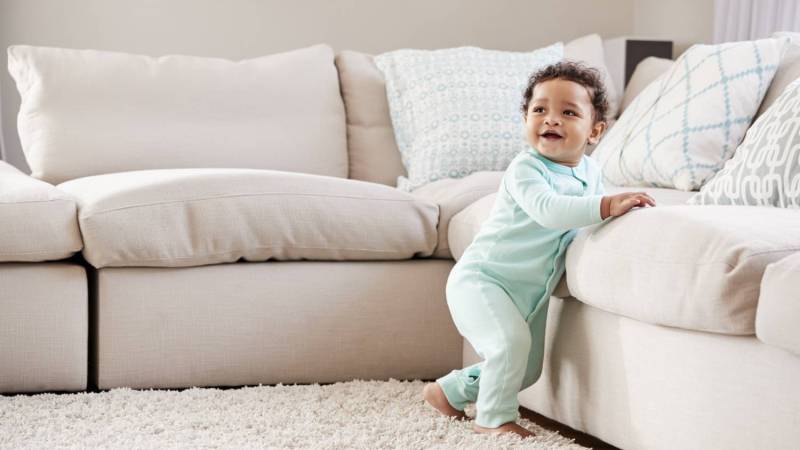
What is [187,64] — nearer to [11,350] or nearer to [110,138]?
[110,138]

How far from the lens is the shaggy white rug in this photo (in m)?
1.71

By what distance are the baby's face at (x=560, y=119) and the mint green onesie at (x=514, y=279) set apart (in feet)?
0.10

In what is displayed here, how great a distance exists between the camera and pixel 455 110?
2881 millimetres

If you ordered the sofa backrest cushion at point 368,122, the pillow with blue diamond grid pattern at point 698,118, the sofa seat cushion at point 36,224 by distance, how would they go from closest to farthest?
the sofa seat cushion at point 36,224, the pillow with blue diamond grid pattern at point 698,118, the sofa backrest cushion at point 368,122

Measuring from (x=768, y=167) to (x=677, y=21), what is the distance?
2.19 meters

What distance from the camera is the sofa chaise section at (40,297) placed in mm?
2039

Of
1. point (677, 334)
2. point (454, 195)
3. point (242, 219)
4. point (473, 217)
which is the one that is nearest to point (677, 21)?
point (454, 195)

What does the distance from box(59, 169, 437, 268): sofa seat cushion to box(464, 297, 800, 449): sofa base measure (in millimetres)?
504

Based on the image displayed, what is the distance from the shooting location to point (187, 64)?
2904mm

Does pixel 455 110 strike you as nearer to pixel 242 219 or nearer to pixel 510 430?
pixel 242 219

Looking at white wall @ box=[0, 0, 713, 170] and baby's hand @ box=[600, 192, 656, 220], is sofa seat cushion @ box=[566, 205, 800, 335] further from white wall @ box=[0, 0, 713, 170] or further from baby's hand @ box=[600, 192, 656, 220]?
white wall @ box=[0, 0, 713, 170]

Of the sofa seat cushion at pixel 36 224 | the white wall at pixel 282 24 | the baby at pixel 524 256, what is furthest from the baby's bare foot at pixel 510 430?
the white wall at pixel 282 24

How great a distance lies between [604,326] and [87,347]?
42.7 inches

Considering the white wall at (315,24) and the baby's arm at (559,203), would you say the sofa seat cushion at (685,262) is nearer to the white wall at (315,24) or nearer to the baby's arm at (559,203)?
the baby's arm at (559,203)
